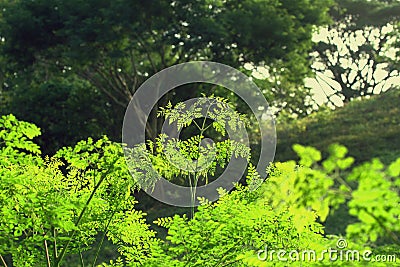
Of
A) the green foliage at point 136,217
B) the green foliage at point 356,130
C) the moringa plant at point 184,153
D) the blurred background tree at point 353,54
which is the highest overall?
the blurred background tree at point 353,54

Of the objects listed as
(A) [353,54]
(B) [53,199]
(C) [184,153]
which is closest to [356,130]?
(A) [353,54]

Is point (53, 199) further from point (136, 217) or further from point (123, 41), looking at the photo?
point (123, 41)

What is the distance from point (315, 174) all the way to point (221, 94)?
13689 millimetres


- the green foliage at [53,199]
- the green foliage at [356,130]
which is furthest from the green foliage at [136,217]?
the green foliage at [356,130]

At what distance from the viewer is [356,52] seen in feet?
85.4

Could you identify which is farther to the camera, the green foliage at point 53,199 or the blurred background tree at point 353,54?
the blurred background tree at point 353,54

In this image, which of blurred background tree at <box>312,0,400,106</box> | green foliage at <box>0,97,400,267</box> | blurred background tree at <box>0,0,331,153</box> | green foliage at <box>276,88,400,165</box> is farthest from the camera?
blurred background tree at <box>312,0,400,106</box>

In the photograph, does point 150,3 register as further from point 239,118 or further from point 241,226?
point 241,226

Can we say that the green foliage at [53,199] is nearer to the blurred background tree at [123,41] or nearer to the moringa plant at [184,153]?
the moringa plant at [184,153]

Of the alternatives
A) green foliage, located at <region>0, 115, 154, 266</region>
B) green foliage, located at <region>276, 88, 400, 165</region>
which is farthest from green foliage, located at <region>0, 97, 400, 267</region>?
green foliage, located at <region>276, 88, 400, 165</region>

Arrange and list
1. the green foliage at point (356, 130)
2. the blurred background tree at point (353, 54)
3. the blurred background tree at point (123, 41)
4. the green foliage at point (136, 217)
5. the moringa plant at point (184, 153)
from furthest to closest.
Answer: the blurred background tree at point (353, 54)
the green foliage at point (356, 130)
the blurred background tree at point (123, 41)
the moringa plant at point (184, 153)
the green foliage at point (136, 217)

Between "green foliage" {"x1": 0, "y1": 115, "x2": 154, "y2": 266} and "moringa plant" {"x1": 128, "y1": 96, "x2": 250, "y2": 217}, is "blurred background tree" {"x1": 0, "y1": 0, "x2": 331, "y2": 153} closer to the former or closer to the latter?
"moringa plant" {"x1": 128, "y1": 96, "x2": 250, "y2": 217}

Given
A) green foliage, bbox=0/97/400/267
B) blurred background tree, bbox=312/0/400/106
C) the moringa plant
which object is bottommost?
green foliage, bbox=0/97/400/267

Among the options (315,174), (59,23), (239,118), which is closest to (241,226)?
(239,118)
